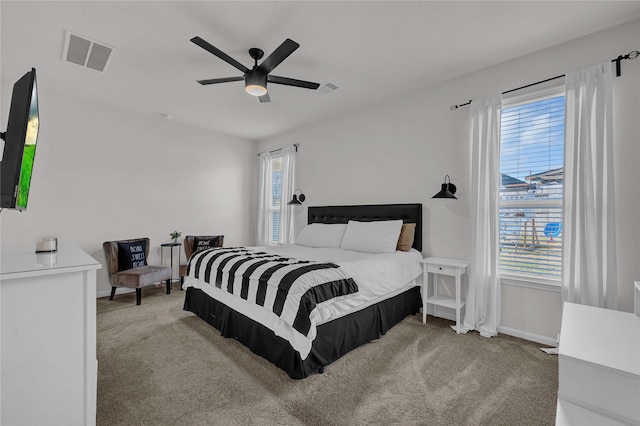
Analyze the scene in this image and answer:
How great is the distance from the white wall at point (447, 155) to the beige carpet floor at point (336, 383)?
70cm

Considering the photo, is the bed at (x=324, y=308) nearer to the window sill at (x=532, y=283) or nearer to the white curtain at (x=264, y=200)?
the window sill at (x=532, y=283)

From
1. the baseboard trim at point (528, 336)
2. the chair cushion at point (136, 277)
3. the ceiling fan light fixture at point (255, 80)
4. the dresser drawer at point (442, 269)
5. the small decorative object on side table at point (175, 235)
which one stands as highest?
the ceiling fan light fixture at point (255, 80)

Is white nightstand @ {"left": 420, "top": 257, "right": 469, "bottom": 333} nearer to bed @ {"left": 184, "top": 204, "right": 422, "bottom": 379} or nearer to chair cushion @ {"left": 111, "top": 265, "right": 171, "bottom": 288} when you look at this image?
bed @ {"left": 184, "top": 204, "right": 422, "bottom": 379}

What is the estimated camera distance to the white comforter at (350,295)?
2090 millimetres

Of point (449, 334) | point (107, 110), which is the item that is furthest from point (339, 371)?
point (107, 110)

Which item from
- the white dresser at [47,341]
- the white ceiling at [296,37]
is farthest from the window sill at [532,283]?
the white dresser at [47,341]

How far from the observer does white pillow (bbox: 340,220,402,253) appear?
3.30m

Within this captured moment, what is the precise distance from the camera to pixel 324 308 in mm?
2145

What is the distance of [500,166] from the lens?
2.97 metres

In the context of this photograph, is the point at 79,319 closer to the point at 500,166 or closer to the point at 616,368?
the point at 616,368

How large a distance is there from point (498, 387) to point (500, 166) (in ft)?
6.72

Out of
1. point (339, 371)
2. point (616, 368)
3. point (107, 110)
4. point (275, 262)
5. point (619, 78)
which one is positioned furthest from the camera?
point (107, 110)

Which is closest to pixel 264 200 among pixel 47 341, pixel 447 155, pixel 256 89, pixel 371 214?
pixel 371 214

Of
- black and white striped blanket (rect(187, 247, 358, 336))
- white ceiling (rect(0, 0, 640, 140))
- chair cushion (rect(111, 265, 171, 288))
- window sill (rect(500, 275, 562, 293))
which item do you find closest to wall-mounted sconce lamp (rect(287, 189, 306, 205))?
Result: white ceiling (rect(0, 0, 640, 140))
